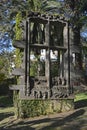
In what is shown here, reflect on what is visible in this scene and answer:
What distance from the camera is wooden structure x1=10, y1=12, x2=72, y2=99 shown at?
45.2ft

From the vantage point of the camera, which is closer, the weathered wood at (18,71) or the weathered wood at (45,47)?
the weathered wood at (18,71)

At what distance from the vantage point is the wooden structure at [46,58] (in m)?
13.8

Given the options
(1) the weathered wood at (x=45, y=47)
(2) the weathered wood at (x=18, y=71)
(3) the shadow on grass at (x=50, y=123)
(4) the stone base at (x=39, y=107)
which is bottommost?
(3) the shadow on grass at (x=50, y=123)

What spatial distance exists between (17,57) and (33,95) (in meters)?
1.82

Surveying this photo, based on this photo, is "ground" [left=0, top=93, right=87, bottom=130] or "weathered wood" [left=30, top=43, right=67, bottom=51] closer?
"ground" [left=0, top=93, right=87, bottom=130]

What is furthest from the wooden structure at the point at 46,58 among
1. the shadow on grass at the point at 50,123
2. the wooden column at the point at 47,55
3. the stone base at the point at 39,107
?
the shadow on grass at the point at 50,123

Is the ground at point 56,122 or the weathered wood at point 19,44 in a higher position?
the weathered wood at point 19,44

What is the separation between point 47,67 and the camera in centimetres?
1416

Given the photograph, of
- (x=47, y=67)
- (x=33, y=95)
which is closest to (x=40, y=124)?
(x=33, y=95)

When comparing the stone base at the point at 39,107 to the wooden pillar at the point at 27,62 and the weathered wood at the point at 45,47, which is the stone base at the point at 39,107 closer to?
the wooden pillar at the point at 27,62

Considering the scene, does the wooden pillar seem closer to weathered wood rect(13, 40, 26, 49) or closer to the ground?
weathered wood rect(13, 40, 26, 49)

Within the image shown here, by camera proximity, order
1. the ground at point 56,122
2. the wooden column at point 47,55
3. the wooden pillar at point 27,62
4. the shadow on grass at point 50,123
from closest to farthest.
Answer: the ground at point 56,122, the shadow on grass at point 50,123, the wooden pillar at point 27,62, the wooden column at point 47,55

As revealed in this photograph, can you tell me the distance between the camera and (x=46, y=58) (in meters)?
14.3

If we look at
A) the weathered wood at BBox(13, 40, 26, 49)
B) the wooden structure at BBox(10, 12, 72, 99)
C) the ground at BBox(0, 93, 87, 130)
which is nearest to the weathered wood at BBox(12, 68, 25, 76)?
the wooden structure at BBox(10, 12, 72, 99)
